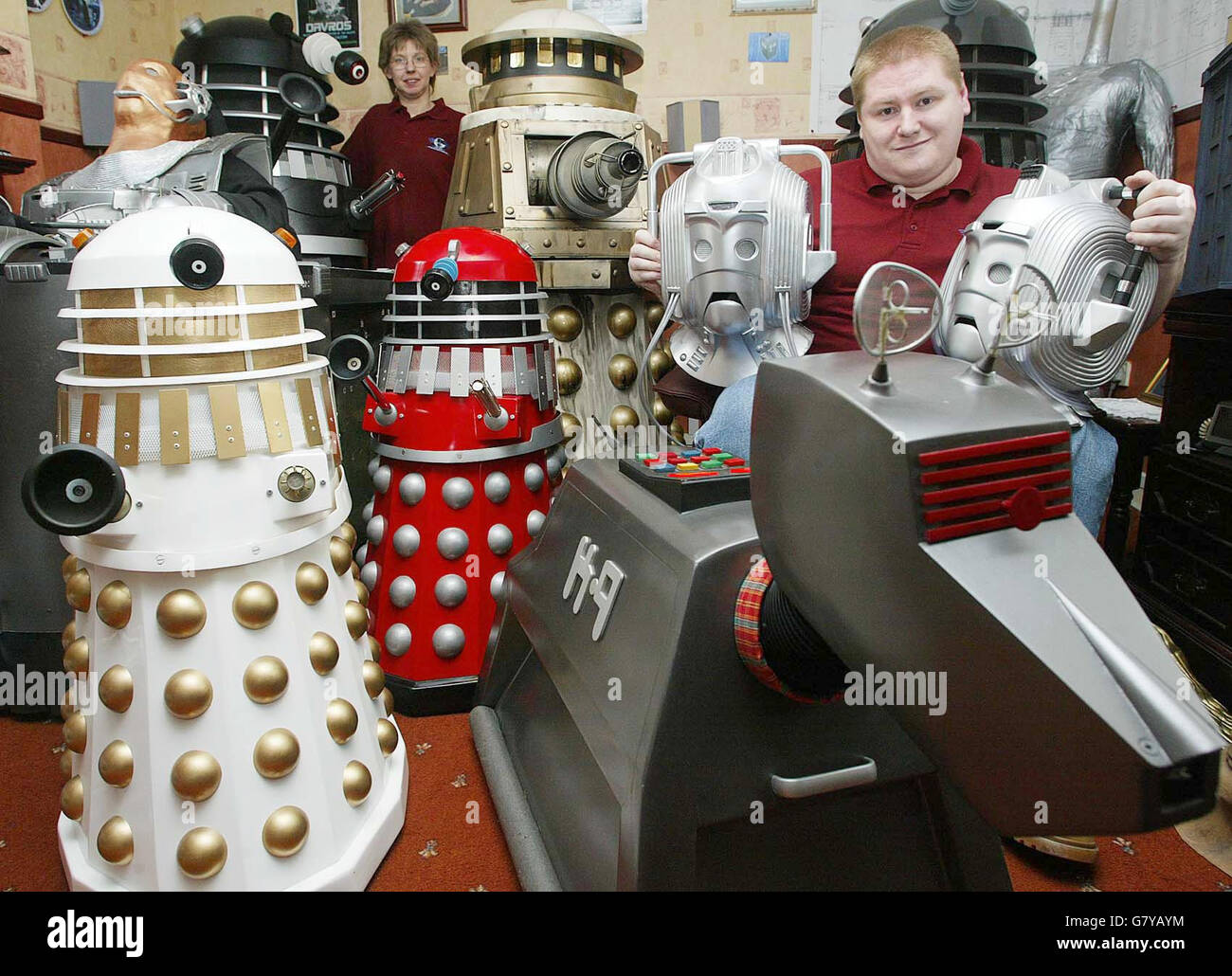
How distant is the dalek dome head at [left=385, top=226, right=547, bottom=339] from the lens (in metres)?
1.62

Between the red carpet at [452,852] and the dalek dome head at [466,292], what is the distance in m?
0.78

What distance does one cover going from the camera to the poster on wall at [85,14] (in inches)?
108

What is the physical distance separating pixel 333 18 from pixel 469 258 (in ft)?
6.63

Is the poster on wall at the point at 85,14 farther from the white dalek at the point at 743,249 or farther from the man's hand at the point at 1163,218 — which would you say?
the man's hand at the point at 1163,218

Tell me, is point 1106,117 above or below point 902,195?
above

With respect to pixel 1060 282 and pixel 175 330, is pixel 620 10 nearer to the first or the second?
pixel 1060 282

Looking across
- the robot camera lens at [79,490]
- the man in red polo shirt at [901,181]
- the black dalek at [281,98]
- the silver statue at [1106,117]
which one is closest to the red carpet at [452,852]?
the robot camera lens at [79,490]

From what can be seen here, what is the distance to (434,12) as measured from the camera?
300 centimetres

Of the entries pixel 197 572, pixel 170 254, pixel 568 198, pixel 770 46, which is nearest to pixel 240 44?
pixel 568 198
